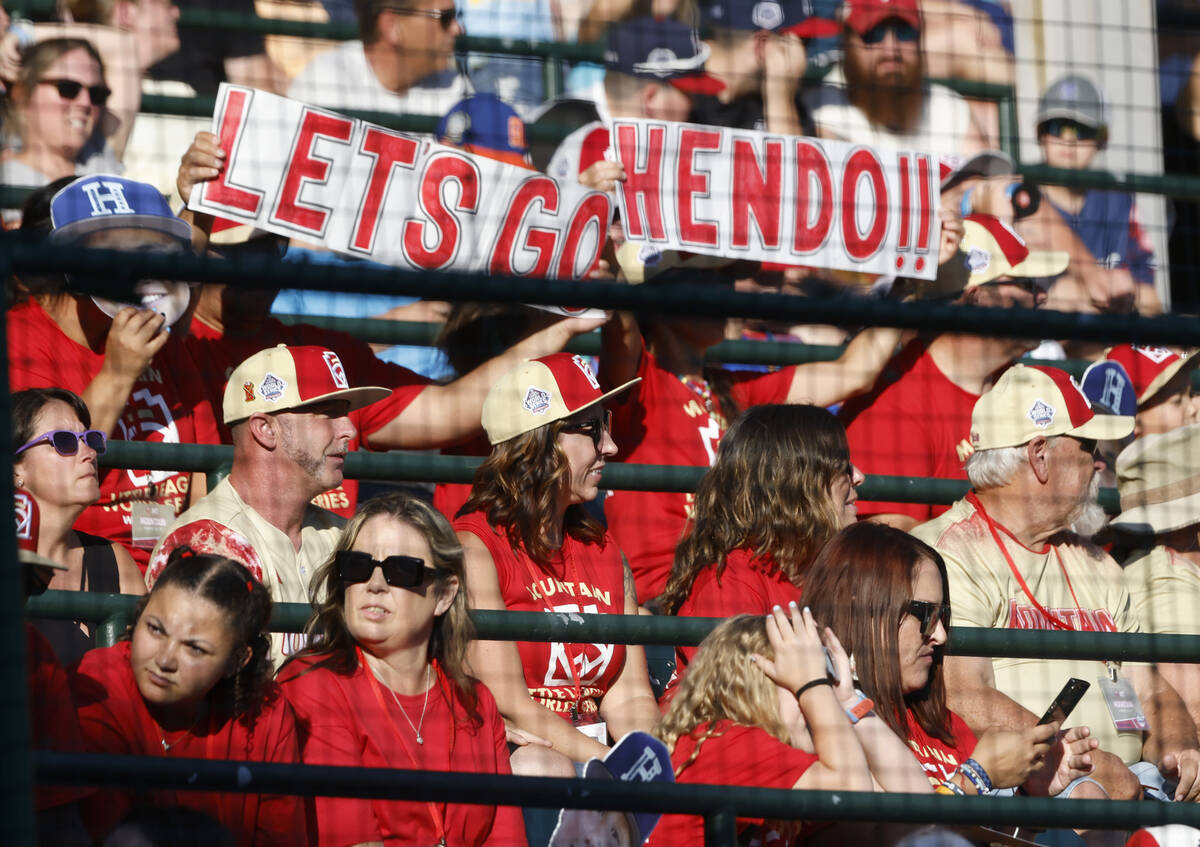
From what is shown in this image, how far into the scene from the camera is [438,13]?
4660 millimetres

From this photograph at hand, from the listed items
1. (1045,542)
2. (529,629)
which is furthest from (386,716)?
(1045,542)

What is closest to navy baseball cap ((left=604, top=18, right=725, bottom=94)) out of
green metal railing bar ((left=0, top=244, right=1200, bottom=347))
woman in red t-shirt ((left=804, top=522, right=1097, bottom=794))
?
woman in red t-shirt ((left=804, top=522, right=1097, bottom=794))

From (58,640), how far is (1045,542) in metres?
2.33

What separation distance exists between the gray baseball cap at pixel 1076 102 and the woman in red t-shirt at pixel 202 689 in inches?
145

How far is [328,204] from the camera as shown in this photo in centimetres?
404

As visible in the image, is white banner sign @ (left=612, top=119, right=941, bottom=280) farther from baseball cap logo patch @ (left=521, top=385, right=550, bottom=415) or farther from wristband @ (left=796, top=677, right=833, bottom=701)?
wristband @ (left=796, top=677, right=833, bottom=701)

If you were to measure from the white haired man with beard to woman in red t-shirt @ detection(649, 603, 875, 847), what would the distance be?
89 centimetres

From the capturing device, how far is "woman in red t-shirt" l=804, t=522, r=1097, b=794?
307cm

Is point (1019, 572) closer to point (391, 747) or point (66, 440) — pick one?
point (391, 747)

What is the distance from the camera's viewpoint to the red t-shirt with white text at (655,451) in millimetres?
4156

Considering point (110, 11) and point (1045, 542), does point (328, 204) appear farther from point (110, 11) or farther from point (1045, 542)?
point (1045, 542)

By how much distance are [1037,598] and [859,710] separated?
1.26 meters

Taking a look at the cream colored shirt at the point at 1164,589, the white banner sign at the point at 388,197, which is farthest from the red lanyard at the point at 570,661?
the cream colored shirt at the point at 1164,589

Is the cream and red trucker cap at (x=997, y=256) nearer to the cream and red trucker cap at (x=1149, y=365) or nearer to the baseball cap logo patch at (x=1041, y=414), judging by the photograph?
the cream and red trucker cap at (x=1149, y=365)
